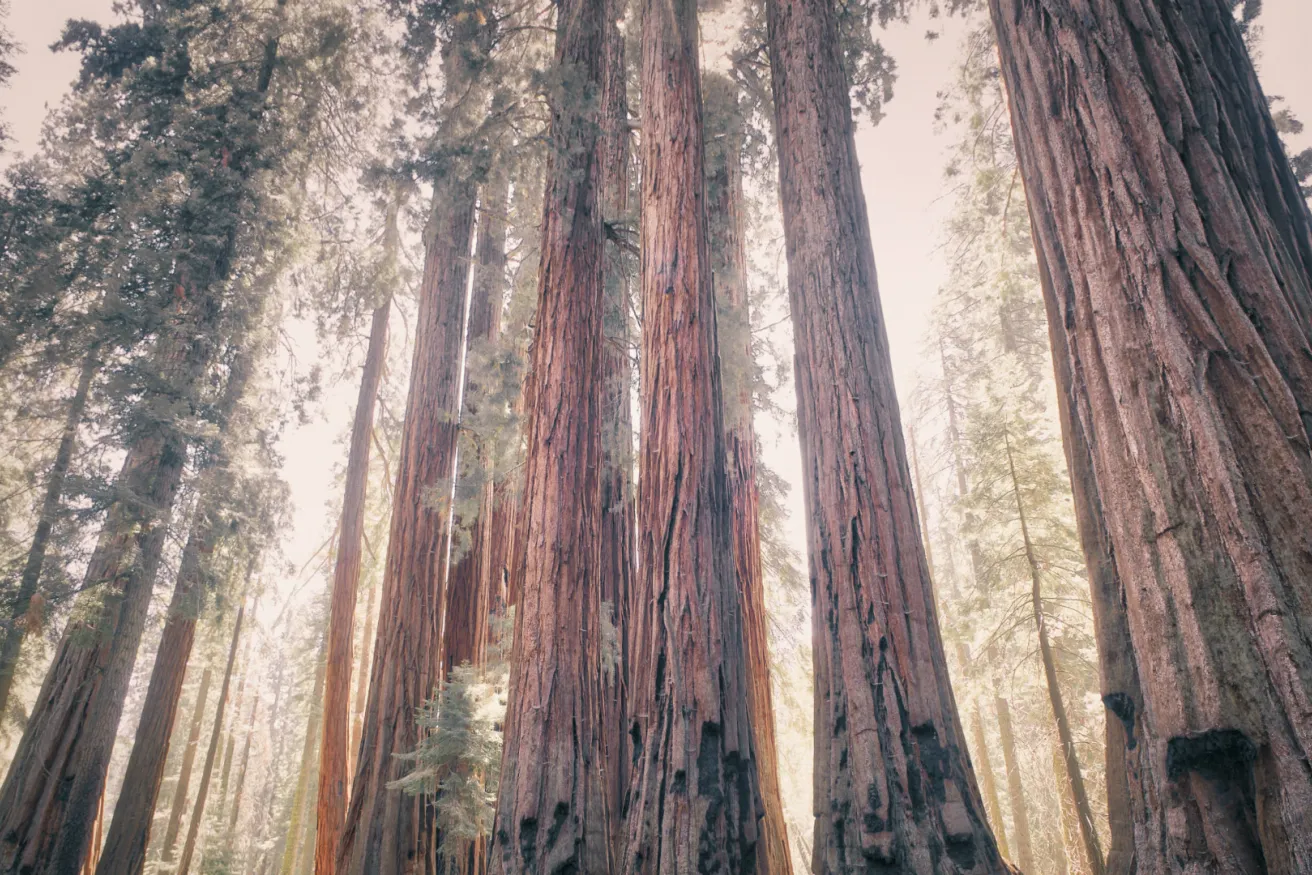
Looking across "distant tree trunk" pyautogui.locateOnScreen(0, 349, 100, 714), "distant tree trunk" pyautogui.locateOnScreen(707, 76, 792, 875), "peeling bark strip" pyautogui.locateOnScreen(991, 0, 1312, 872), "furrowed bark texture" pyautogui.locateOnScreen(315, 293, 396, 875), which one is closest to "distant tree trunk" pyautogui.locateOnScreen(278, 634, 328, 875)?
"distant tree trunk" pyautogui.locateOnScreen(0, 349, 100, 714)

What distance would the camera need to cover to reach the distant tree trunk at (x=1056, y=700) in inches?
289

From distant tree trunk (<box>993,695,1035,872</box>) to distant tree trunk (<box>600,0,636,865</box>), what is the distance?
35.0ft

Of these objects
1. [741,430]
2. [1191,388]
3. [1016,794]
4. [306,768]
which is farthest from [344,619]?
[1016,794]

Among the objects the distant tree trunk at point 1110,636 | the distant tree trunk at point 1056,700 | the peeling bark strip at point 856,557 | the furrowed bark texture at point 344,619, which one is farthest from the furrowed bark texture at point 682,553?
the distant tree trunk at point 1056,700

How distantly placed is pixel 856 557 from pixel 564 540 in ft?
6.86

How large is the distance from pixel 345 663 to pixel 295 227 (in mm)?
6994

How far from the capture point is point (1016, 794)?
13508mm

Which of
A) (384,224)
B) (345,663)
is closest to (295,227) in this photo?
(384,224)

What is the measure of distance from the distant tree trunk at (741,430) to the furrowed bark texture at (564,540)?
4.93ft

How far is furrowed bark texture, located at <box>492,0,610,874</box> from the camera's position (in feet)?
12.3

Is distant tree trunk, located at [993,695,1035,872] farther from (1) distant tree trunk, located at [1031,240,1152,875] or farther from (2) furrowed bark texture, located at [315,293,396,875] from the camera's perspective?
(1) distant tree trunk, located at [1031,240,1152,875]

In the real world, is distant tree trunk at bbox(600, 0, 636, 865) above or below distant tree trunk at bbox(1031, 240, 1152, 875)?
above

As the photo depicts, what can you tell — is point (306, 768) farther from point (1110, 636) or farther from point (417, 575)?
point (1110, 636)

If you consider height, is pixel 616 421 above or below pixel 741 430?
below
